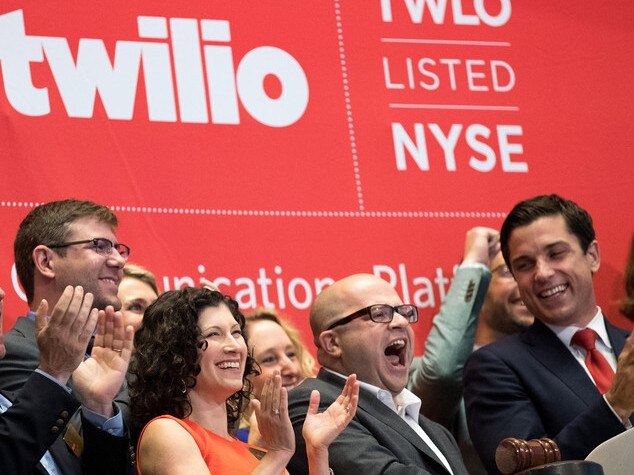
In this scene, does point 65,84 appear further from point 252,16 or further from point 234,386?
point 234,386

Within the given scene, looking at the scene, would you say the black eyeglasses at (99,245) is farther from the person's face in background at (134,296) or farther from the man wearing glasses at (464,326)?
the man wearing glasses at (464,326)

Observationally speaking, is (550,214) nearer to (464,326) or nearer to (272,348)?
(464,326)

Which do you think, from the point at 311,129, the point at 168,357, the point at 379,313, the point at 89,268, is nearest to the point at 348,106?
the point at 311,129

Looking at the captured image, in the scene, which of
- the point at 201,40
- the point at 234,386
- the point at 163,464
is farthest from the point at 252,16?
the point at 163,464

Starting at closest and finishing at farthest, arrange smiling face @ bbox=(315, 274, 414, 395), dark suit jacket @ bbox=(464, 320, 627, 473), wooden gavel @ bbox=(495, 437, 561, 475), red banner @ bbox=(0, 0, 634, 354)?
wooden gavel @ bbox=(495, 437, 561, 475) < smiling face @ bbox=(315, 274, 414, 395) < dark suit jacket @ bbox=(464, 320, 627, 473) < red banner @ bbox=(0, 0, 634, 354)

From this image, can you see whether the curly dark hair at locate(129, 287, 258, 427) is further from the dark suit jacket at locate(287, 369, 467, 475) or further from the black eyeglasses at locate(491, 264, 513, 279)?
the black eyeglasses at locate(491, 264, 513, 279)

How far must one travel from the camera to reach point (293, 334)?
429 cm

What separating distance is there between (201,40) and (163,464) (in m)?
2.04

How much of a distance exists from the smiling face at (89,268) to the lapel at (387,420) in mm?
703

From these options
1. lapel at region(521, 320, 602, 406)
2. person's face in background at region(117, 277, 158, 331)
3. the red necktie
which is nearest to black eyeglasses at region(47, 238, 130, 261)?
person's face in background at region(117, 277, 158, 331)

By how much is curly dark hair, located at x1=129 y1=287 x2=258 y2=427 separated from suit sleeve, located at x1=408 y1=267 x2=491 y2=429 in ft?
4.15

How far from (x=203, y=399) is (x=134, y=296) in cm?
93

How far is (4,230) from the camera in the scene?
4004 millimetres

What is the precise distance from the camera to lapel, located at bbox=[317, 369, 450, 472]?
3.45 metres
